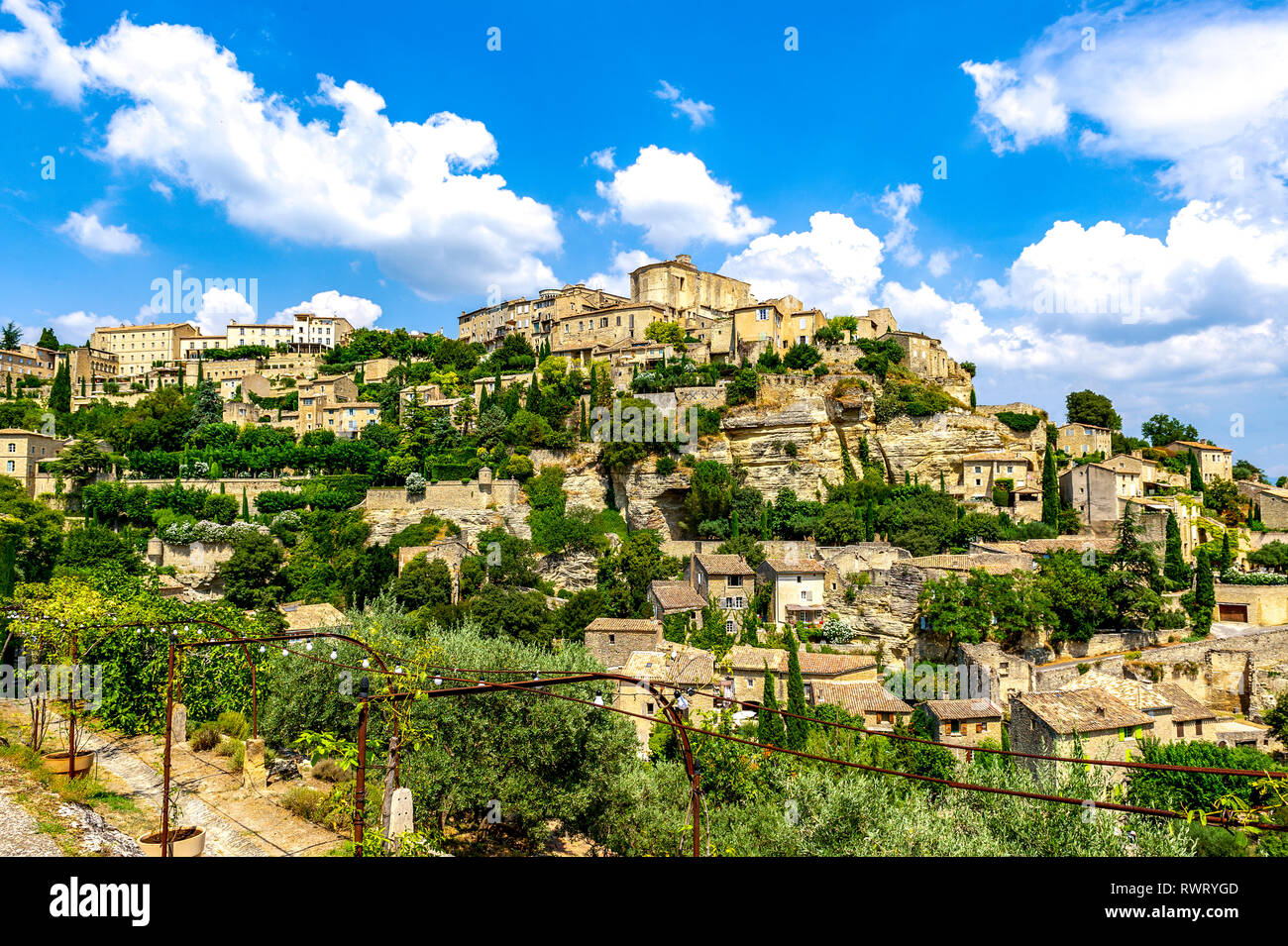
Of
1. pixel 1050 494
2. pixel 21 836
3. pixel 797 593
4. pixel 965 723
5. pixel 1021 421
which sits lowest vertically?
pixel 965 723

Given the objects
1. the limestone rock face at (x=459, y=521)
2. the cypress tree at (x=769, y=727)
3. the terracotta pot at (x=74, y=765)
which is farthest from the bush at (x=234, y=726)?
the limestone rock face at (x=459, y=521)

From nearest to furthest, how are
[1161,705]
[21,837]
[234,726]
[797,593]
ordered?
[21,837] → [234,726] → [1161,705] → [797,593]

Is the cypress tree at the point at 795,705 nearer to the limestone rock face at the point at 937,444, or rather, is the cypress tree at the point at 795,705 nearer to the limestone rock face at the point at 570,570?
the limestone rock face at the point at 570,570

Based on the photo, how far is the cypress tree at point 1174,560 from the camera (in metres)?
34.0

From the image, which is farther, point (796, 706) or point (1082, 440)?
point (1082, 440)

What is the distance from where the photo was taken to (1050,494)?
1607 inches

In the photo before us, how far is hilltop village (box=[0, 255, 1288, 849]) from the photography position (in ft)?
93.5

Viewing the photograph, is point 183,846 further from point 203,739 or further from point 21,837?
point 203,739

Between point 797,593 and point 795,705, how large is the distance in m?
8.88

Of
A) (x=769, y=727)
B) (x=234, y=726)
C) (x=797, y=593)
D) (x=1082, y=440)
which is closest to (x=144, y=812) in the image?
(x=234, y=726)

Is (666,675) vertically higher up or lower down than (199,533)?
lower down
